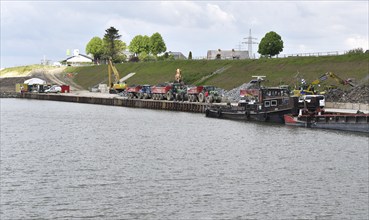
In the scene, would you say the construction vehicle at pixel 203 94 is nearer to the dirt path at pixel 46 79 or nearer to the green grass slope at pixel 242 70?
the green grass slope at pixel 242 70

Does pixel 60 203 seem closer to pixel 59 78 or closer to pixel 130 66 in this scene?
pixel 130 66

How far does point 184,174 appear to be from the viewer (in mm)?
40938

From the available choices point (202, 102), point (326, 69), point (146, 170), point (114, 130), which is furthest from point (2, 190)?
point (326, 69)

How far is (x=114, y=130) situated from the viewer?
227ft

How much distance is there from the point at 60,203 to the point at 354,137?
34.6m

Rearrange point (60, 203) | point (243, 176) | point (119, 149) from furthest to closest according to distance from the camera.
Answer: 1. point (119, 149)
2. point (243, 176)
3. point (60, 203)

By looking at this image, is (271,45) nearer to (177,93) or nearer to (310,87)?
Result: (177,93)

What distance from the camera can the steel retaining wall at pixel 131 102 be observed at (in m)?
94.8

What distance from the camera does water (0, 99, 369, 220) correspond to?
32.8 metres

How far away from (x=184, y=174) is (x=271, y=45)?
107170 mm

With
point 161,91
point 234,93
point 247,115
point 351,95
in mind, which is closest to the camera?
point 247,115

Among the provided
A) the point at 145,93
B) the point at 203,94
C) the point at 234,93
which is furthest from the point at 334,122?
the point at 145,93

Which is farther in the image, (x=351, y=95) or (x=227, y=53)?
(x=227, y=53)

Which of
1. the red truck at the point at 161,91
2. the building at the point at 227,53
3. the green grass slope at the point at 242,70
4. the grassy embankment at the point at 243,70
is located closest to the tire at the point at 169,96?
the red truck at the point at 161,91
